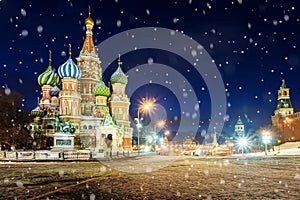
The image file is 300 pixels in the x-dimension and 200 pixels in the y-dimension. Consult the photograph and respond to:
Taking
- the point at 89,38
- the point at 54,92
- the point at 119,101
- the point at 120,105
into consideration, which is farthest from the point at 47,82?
the point at 120,105

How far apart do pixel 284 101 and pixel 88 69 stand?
2499 inches

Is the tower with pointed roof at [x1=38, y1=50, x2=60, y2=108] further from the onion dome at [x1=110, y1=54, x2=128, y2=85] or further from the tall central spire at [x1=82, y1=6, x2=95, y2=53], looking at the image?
the onion dome at [x1=110, y1=54, x2=128, y2=85]

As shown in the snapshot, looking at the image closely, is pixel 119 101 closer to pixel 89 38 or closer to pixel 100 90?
pixel 100 90

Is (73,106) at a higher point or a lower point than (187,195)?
higher

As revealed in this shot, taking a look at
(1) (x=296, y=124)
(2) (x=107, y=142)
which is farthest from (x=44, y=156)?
(1) (x=296, y=124)

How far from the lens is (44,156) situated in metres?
30.8

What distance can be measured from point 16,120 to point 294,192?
41376 mm

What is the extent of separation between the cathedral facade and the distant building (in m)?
39.8

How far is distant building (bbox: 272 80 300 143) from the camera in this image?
222ft

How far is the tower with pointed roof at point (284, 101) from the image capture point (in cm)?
8875

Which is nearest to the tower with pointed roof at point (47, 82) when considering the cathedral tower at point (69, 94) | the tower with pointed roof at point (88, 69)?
the tower with pointed roof at point (88, 69)

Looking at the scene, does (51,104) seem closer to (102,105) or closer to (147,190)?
(102,105)

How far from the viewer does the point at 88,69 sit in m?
63.6

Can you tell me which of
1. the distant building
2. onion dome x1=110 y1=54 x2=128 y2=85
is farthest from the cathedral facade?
the distant building
